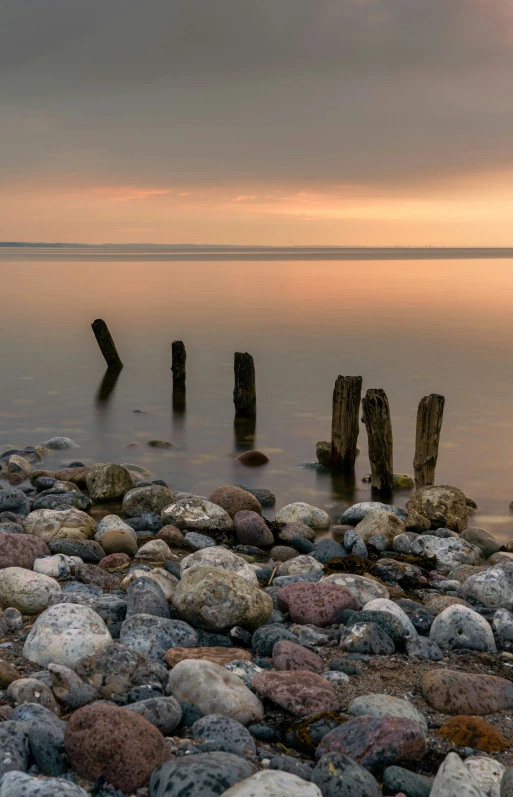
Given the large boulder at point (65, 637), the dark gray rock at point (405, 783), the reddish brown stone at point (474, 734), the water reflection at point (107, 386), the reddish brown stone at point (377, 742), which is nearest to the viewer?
the dark gray rock at point (405, 783)

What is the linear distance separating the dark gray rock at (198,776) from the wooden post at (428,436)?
9025 mm

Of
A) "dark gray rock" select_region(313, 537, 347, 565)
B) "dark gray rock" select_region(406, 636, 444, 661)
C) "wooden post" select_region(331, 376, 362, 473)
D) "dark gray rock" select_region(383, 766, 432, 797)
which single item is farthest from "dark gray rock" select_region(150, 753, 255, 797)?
"wooden post" select_region(331, 376, 362, 473)

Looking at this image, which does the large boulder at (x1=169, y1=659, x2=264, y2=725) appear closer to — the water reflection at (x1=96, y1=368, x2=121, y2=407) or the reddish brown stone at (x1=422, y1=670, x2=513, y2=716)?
the reddish brown stone at (x1=422, y1=670, x2=513, y2=716)

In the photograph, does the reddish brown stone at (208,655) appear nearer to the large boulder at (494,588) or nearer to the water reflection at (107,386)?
the large boulder at (494,588)

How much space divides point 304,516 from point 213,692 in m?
6.00

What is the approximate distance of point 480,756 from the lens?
4184 mm

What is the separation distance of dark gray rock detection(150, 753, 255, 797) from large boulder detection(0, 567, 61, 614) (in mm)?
2637

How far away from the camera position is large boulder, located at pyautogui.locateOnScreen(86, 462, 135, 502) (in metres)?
10.9

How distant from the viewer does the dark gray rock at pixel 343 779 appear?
3625 millimetres

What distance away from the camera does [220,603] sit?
5.61 metres

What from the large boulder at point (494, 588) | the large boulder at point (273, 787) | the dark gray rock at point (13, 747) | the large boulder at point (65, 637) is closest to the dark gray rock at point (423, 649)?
the large boulder at point (494, 588)

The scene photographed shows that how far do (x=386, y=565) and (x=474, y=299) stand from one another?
140 feet

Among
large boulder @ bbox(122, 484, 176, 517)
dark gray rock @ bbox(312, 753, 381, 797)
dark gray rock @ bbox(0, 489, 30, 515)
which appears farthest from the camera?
large boulder @ bbox(122, 484, 176, 517)

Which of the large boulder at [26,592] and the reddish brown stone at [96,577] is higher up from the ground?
the large boulder at [26,592]
